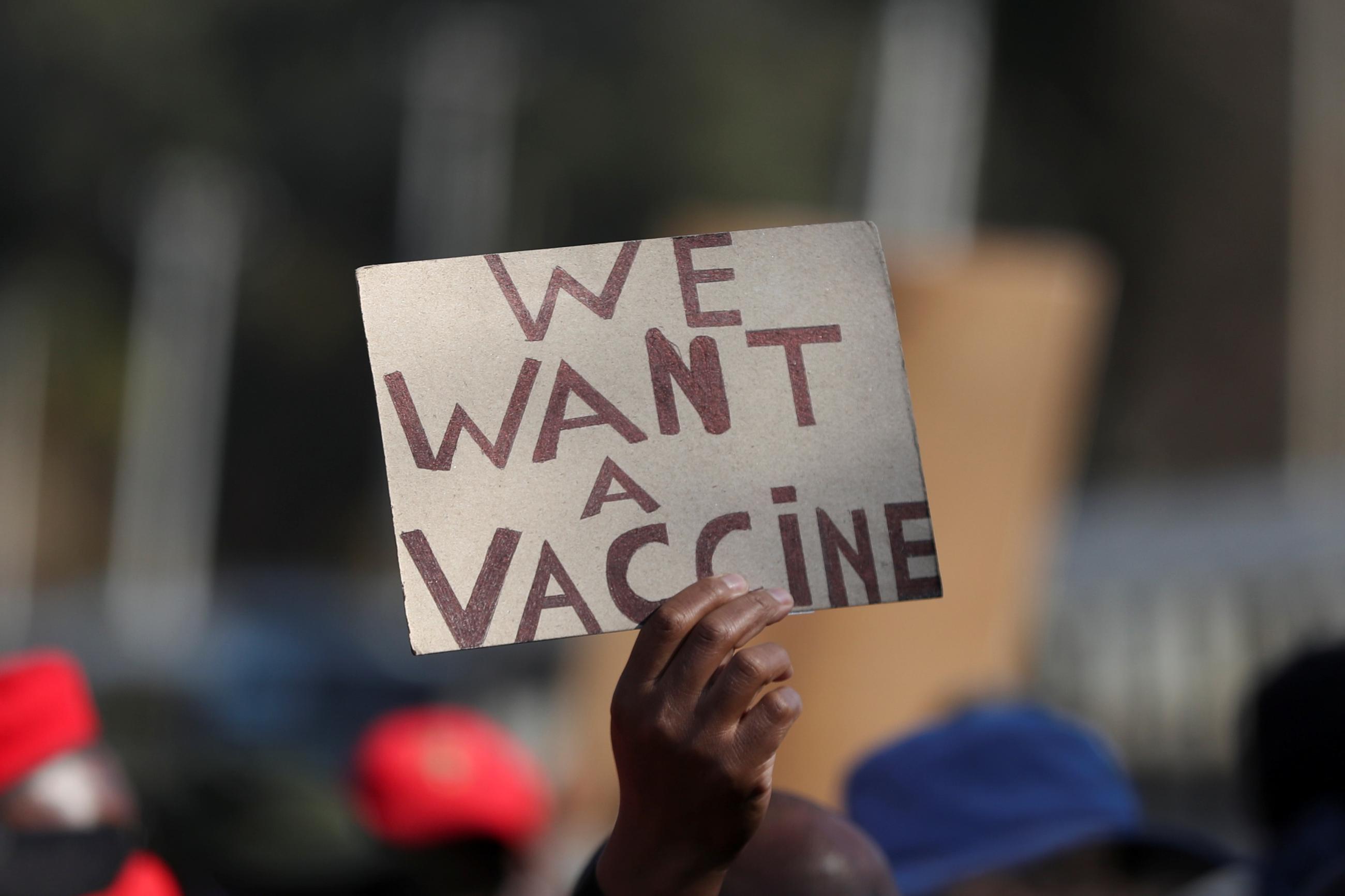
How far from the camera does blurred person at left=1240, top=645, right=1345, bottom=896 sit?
2.12 meters

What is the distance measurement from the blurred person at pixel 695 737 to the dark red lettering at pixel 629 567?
0.03m

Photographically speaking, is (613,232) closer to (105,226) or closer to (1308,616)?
(105,226)

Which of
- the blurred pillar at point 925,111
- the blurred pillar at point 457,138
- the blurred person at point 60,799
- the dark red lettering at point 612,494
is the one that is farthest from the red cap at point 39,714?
the blurred pillar at point 457,138

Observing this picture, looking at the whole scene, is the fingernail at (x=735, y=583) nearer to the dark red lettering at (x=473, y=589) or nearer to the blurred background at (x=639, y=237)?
the dark red lettering at (x=473, y=589)

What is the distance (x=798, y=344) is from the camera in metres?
1.50

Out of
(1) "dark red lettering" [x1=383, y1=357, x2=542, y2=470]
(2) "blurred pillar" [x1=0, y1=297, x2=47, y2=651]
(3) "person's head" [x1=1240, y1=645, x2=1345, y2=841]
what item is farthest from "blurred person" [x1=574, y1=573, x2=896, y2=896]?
(2) "blurred pillar" [x1=0, y1=297, x2=47, y2=651]

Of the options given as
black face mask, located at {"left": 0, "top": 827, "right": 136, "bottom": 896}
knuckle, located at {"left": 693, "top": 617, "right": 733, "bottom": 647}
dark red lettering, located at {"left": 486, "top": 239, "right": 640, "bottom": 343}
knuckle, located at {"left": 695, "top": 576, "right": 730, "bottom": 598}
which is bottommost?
black face mask, located at {"left": 0, "top": 827, "right": 136, "bottom": 896}

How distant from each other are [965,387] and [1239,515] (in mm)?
5702

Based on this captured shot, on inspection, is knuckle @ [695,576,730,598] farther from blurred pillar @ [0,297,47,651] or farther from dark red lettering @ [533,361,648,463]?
blurred pillar @ [0,297,47,651]

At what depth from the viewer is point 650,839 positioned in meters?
1.37

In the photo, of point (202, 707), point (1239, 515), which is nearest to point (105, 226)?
point (202, 707)

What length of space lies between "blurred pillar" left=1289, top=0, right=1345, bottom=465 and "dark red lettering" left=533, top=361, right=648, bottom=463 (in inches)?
608

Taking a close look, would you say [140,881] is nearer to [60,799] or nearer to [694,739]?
[60,799]

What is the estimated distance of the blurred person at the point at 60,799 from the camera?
180 centimetres
